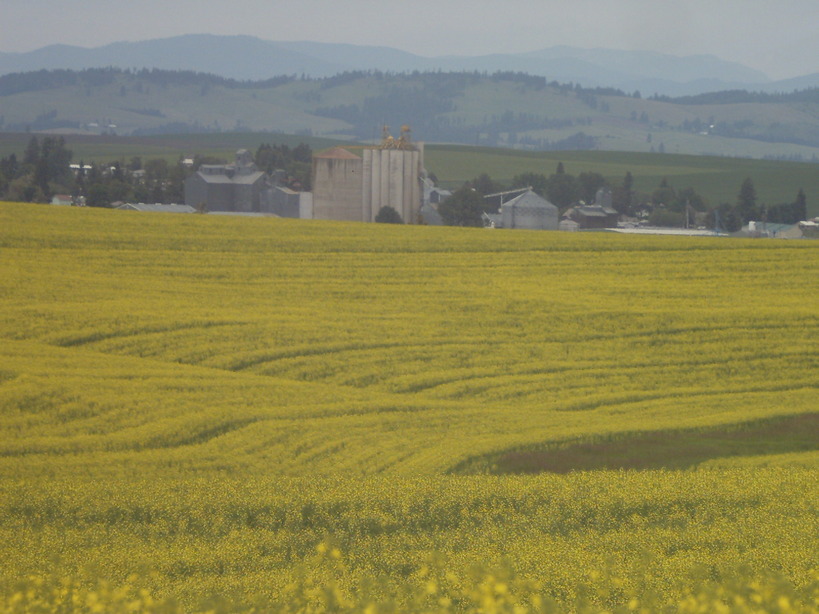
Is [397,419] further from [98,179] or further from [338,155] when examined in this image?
[98,179]

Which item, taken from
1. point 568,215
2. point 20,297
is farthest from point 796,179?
point 20,297

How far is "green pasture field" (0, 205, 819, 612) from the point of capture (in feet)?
36.4

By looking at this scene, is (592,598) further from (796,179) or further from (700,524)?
(796,179)

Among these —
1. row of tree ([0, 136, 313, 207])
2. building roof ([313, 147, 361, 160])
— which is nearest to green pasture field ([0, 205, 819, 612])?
building roof ([313, 147, 361, 160])

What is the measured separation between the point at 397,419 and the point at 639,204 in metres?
90.1

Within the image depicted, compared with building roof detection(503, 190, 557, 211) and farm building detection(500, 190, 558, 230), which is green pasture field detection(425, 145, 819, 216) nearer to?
→ building roof detection(503, 190, 557, 211)

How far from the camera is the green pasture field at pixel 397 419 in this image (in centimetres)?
1109

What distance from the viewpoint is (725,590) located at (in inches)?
372

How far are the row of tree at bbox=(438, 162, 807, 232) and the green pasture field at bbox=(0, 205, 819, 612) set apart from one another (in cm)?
3221

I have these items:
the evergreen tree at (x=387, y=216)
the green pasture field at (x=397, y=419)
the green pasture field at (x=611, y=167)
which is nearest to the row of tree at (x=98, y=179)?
the evergreen tree at (x=387, y=216)

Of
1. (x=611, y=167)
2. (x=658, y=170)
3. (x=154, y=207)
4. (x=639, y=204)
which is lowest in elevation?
(x=154, y=207)

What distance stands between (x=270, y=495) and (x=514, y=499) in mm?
3670

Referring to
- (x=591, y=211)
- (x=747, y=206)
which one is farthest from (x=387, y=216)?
(x=747, y=206)

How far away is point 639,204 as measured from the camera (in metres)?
107
